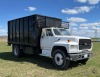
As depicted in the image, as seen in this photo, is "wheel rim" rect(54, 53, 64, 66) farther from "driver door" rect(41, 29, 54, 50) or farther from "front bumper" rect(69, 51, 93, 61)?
"driver door" rect(41, 29, 54, 50)

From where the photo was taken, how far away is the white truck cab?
982 cm

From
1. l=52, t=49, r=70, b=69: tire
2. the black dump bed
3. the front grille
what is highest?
the black dump bed

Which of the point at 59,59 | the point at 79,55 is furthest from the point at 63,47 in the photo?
the point at 79,55

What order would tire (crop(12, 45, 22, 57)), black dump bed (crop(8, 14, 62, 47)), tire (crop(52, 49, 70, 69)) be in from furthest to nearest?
tire (crop(12, 45, 22, 57)) → black dump bed (crop(8, 14, 62, 47)) → tire (crop(52, 49, 70, 69))

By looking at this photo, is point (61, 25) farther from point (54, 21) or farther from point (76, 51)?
point (76, 51)

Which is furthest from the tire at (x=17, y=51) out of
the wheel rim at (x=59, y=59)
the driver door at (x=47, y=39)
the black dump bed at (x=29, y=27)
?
the wheel rim at (x=59, y=59)

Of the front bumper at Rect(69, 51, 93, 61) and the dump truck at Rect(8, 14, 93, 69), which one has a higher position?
the dump truck at Rect(8, 14, 93, 69)

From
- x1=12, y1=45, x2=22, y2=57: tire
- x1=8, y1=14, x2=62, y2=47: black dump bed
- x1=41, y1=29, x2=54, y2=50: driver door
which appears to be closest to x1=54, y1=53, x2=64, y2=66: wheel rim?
x1=41, y1=29, x2=54, y2=50: driver door

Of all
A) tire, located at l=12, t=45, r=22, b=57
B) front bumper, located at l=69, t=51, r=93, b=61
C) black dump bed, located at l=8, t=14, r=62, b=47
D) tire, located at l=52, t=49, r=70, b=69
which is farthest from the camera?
tire, located at l=12, t=45, r=22, b=57

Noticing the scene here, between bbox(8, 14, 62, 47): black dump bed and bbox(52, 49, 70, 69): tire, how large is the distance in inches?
81.8

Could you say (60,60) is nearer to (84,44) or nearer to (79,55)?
(79,55)

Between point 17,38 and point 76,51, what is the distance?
632 centimetres

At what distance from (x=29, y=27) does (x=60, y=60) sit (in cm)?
393

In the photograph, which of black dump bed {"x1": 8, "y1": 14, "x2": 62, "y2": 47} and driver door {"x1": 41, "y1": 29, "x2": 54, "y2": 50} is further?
black dump bed {"x1": 8, "y1": 14, "x2": 62, "y2": 47}
